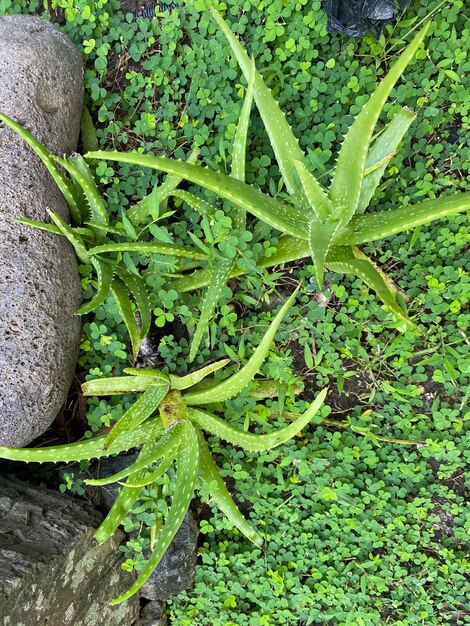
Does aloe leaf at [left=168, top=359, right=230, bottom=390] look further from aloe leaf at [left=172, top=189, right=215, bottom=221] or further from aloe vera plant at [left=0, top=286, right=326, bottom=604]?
aloe leaf at [left=172, top=189, right=215, bottom=221]

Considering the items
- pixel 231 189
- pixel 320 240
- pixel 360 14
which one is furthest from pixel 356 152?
pixel 360 14

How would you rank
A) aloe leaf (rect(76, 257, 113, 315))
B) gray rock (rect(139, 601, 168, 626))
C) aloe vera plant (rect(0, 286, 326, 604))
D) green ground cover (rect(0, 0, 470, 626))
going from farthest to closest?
gray rock (rect(139, 601, 168, 626)), green ground cover (rect(0, 0, 470, 626)), aloe leaf (rect(76, 257, 113, 315)), aloe vera plant (rect(0, 286, 326, 604))

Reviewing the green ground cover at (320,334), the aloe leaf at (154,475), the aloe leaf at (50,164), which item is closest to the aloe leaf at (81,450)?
the aloe leaf at (154,475)

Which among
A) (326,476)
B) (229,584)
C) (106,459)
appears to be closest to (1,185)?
(106,459)

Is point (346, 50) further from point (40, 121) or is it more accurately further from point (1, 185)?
point (1, 185)

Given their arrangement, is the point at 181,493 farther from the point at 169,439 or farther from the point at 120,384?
the point at 120,384

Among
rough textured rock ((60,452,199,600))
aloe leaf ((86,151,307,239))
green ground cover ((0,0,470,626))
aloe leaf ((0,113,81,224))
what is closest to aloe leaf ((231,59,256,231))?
green ground cover ((0,0,470,626))

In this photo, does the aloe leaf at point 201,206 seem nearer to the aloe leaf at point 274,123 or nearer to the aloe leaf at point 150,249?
the aloe leaf at point 150,249
